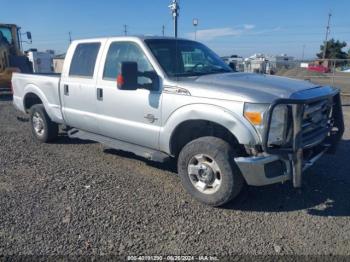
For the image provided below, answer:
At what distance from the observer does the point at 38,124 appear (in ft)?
22.5

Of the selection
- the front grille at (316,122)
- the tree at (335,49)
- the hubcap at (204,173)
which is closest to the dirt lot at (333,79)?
the front grille at (316,122)

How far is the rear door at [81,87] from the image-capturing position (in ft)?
17.4

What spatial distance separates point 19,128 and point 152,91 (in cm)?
520

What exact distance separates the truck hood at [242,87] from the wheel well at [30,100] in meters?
3.92

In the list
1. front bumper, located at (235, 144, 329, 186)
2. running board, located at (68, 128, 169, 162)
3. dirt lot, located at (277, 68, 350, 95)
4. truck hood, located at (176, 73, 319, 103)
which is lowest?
dirt lot, located at (277, 68, 350, 95)

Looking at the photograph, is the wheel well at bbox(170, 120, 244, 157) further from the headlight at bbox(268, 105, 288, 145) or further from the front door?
the headlight at bbox(268, 105, 288, 145)

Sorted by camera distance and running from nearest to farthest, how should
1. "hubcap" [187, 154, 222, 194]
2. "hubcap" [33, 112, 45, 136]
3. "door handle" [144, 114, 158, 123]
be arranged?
"hubcap" [187, 154, 222, 194] < "door handle" [144, 114, 158, 123] < "hubcap" [33, 112, 45, 136]

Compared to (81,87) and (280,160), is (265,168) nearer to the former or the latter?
(280,160)

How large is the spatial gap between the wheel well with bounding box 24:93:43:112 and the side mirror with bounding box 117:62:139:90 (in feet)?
11.1

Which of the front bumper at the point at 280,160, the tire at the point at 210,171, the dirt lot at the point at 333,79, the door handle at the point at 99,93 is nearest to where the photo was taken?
the front bumper at the point at 280,160

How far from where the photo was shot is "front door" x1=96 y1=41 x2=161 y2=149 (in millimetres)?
4492

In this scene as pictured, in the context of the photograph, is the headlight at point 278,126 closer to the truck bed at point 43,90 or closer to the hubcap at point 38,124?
the truck bed at point 43,90

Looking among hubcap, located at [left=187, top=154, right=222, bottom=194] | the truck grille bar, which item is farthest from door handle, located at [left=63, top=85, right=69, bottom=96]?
the truck grille bar

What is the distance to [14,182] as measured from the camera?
4.78 meters
